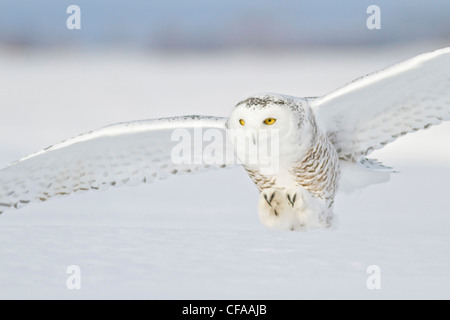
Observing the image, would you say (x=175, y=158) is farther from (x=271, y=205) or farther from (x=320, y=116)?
(x=320, y=116)

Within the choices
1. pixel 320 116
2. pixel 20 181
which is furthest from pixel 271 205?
pixel 20 181

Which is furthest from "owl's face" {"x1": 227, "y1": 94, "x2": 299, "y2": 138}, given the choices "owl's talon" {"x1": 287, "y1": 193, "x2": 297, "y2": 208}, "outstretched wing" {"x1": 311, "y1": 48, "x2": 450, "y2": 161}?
"owl's talon" {"x1": 287, "y1": 193, "x2": 297, "y2": 208}

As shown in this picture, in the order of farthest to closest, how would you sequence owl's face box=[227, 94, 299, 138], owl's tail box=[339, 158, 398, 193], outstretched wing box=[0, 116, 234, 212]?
owl's tail box=[339, 158, 398, 193] < outstretched wing box=[0, 116, 234, 212] < owl's face box=[227, 94, 299, 138]

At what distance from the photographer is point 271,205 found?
3.04m

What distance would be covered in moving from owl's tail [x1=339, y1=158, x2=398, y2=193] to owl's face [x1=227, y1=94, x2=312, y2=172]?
561 millimetres

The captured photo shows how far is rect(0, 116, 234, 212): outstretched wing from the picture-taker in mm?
2939

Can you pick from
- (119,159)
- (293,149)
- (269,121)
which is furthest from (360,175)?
(119,159)

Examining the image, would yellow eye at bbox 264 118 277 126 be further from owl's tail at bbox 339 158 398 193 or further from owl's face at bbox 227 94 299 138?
owl's tail at bbox 339 158 398 193

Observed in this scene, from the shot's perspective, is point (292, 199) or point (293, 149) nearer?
point (293, 149)

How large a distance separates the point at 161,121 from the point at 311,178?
0.69 meters

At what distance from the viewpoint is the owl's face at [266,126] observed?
103 inches

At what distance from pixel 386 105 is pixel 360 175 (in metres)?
0.41

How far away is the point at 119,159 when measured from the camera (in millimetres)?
3133

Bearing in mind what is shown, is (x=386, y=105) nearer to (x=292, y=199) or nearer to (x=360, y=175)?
(x=360, y=175)
